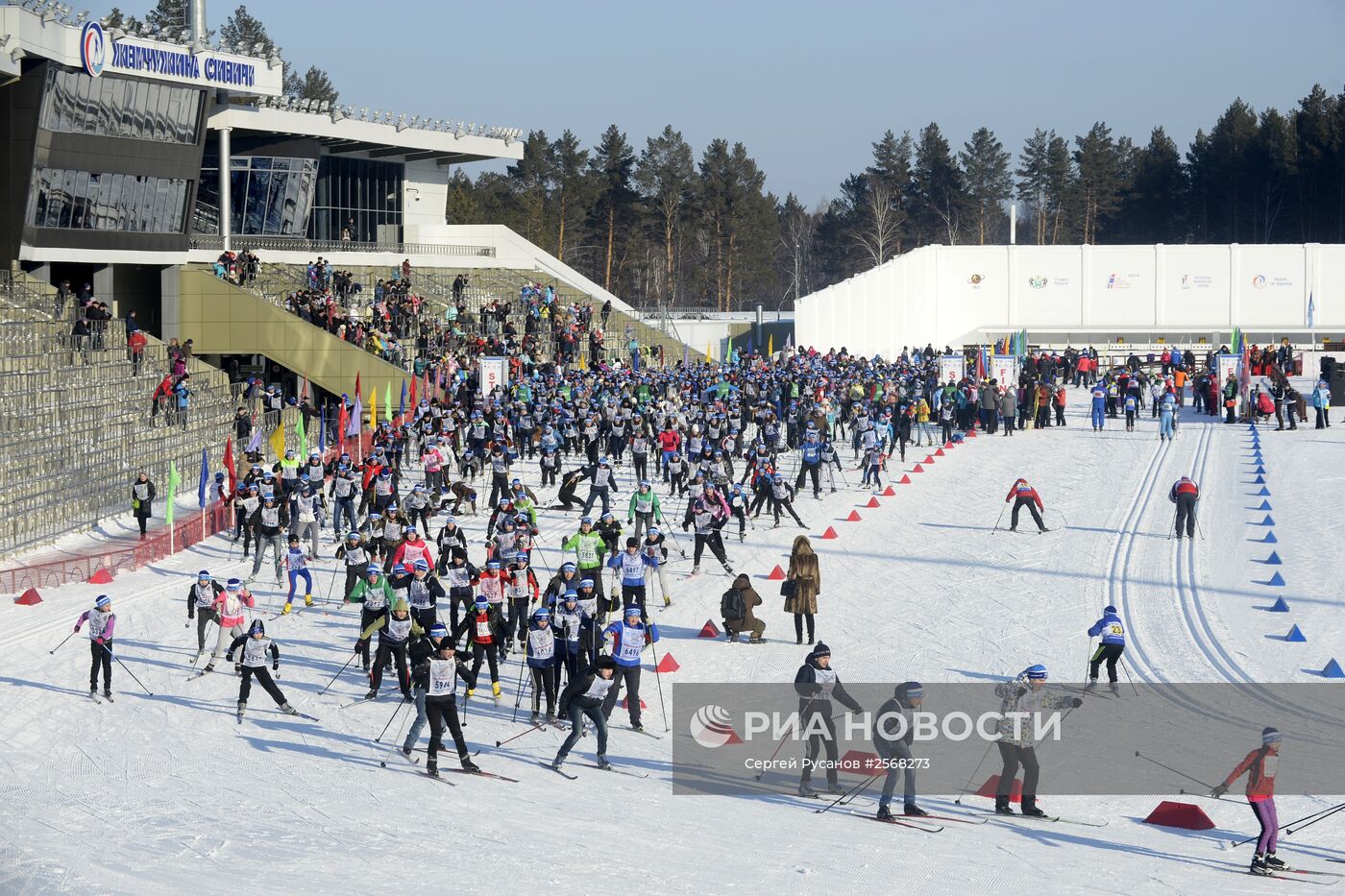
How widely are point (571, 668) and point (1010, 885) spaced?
5850 millimetres

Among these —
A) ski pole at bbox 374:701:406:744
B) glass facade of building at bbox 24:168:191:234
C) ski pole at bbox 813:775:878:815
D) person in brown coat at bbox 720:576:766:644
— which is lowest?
ski pole at bbox 813:775:878:815

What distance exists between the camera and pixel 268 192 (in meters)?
54.3

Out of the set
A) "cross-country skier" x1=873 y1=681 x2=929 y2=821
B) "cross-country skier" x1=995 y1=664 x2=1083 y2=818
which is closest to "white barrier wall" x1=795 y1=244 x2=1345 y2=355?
"cross-country skier" x1=995 y1=664 x2=1083 y2=818

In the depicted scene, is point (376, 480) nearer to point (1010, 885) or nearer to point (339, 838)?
point (339, 838)

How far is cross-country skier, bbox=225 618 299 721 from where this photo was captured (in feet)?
54.3

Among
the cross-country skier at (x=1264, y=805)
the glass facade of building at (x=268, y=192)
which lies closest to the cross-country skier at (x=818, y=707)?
the cross-country skier at (x=1264, y=805)

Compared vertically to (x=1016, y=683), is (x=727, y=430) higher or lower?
higher

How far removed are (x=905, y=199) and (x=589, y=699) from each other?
3680 inches

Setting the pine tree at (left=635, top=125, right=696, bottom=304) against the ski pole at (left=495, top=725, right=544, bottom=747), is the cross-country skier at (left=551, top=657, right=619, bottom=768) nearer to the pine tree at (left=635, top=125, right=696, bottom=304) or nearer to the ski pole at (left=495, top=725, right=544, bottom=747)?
the ski pole at (left=495, top=725, right=544, bottom=747)

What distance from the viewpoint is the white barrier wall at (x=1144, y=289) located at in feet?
229

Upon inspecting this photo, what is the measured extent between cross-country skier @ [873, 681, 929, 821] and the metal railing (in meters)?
39.4

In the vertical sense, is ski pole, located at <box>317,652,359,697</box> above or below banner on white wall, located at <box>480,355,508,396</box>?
below

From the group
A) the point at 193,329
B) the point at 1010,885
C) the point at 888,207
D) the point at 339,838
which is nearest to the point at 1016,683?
the point at 1010,885

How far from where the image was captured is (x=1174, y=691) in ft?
58.0
